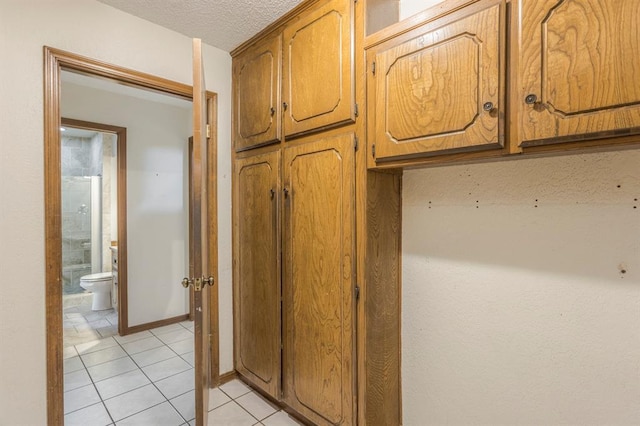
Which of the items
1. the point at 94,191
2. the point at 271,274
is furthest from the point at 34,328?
the point at 94,191

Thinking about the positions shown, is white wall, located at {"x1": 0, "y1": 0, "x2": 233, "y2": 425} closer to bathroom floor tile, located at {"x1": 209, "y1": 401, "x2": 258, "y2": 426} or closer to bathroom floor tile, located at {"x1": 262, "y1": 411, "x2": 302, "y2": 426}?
bathroom floor tile, located at {"x1": 209, "y1": 401, "x2": 258, "y2": 426}

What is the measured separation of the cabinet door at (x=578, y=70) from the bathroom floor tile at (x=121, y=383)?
272 cm

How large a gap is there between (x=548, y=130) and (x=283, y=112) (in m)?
1.30

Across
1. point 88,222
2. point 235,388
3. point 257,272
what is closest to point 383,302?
A: point 257,272

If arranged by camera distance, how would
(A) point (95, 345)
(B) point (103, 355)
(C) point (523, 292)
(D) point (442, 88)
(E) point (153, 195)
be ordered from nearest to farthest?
(D) point (442, 88) → (C) point (523, 292) → (B) point (103, 355) → (A) point (95, 345) → (E) point (153, 195)

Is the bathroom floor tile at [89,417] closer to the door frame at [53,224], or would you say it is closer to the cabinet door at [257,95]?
the door frame at [53,224]

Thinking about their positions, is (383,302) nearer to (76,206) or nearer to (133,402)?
(133,402)

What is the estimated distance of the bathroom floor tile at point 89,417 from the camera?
180 cm

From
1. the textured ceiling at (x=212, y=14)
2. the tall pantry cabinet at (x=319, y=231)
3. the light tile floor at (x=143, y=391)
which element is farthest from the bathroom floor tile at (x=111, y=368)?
the textured ceiling at (x=212, y=14)

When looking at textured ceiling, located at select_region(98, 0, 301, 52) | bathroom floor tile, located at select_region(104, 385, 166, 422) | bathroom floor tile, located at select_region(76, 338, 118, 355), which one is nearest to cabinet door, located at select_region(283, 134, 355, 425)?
textured ceiling, located at select_region(98, 0, 301, 52)

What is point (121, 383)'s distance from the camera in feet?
7.28

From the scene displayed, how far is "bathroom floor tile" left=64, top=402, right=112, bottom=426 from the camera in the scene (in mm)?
1803

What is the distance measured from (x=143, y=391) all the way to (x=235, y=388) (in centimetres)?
63

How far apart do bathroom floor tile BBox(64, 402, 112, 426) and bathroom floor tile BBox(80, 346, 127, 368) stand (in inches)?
26.9
